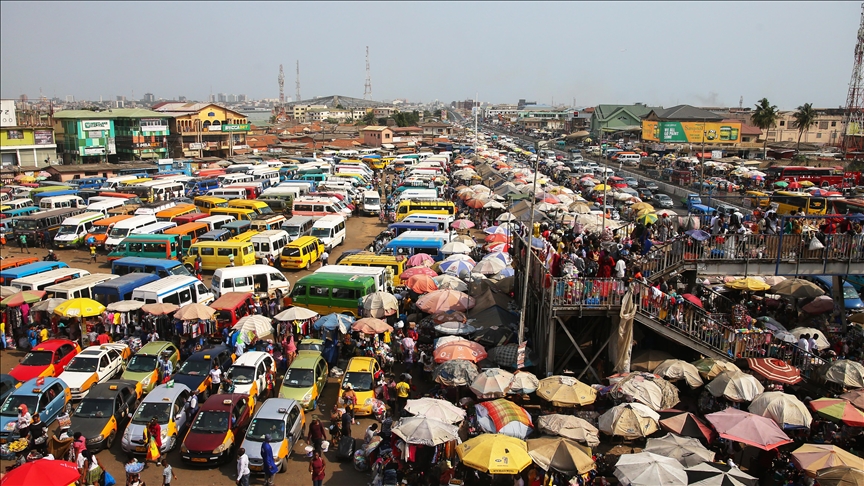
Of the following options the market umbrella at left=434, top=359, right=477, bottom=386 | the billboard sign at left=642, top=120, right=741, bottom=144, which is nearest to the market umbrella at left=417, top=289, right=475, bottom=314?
the market umbrella at left=434, top=359, right=477, bottom=386

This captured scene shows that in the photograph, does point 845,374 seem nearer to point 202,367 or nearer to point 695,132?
point 202,367

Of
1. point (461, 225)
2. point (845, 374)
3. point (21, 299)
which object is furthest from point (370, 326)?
point (461, 225)

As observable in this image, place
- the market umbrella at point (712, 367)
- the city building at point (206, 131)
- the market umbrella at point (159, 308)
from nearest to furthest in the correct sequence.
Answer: the market umbrella at point (712, 367), the market umbrella at point (159, 308), the city building at point (206, 131)

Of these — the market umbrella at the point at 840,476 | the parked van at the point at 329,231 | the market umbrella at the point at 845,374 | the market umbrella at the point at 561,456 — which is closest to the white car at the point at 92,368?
the market umbrella at the point at 561,456

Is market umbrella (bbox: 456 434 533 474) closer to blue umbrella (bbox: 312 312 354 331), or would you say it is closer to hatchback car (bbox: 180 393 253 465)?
hatchback car (bbox: 180 393 253 465)

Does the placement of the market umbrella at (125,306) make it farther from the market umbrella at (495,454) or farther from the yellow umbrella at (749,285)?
the yellow umbrella at (749,285)

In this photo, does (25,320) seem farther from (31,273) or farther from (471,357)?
(471,357)

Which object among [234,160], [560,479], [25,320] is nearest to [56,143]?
[234,160]
